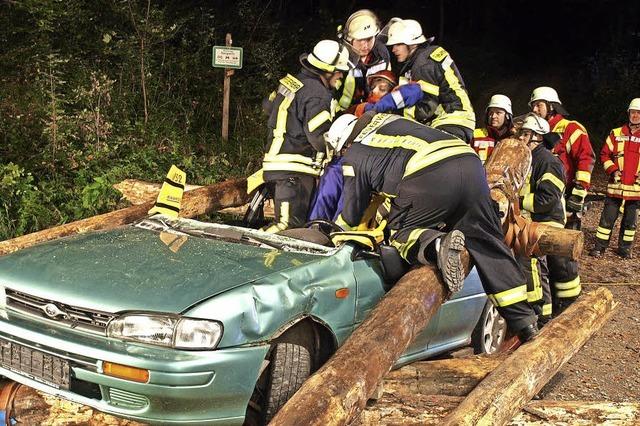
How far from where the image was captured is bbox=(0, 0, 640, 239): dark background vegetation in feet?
31.0

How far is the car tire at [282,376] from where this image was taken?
386 centimetres

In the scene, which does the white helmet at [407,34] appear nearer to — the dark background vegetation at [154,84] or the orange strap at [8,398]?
the dark background vegetation at [154,84]

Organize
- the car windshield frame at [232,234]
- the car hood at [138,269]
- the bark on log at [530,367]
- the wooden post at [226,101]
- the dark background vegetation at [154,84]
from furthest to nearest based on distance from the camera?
the wooden post at [226,101]
the dark background vegetation at [154,84]
the car windshield frame at [232,234]
the bark on log at [530,367]
the car hood at [138,269]

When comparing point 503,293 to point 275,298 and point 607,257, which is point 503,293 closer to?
point 275,298

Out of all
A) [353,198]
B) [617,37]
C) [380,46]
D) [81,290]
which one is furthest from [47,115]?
[617,37]

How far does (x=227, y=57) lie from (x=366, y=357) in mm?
7549

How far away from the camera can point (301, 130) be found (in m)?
6.60

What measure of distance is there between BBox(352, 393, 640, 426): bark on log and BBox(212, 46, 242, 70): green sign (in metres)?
7.17

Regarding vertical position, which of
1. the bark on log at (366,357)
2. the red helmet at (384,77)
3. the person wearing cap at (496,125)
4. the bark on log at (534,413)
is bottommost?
the bark on log at (534,413)

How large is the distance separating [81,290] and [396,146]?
2.20m

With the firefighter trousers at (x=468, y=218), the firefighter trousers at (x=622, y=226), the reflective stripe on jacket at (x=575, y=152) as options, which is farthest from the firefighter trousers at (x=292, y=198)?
the firefighter trousers at (x=622, y=226)

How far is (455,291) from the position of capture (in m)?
4.75

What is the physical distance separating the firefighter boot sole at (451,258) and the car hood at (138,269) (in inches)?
29.0

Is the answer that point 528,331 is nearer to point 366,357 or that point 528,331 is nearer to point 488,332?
point 488,332
